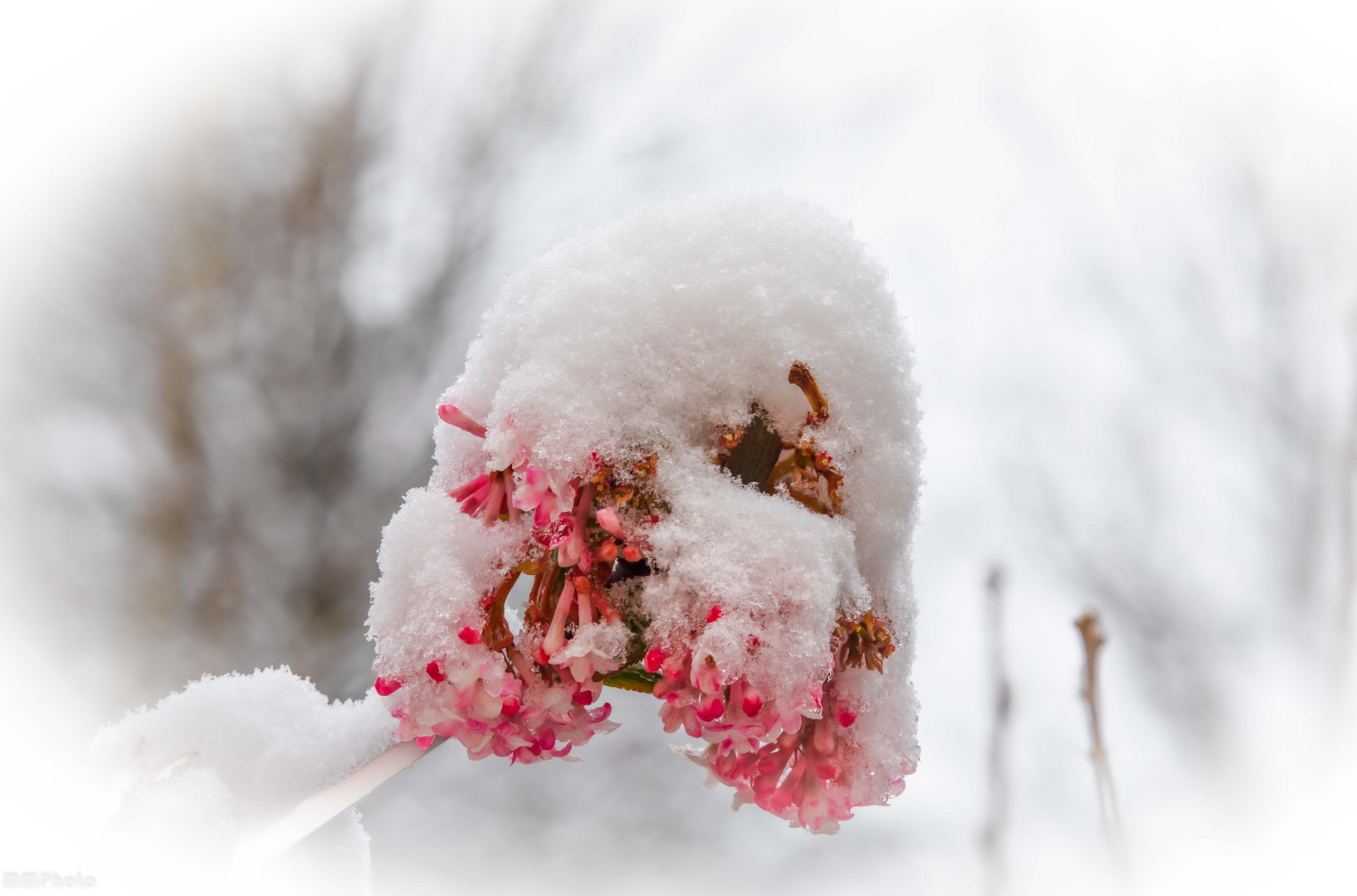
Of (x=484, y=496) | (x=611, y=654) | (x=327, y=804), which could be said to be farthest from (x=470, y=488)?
(x=327, y=804)

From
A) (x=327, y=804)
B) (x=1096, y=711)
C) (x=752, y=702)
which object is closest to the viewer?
(x=752, y=702)

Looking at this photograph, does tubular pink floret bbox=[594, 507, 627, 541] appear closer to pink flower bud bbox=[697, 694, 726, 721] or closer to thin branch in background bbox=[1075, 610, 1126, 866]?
pink flower bud bbox=[697, 694, 726, 721]

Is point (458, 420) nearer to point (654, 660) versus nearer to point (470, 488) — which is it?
point (470, 488)

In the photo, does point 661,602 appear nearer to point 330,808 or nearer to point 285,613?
point 330,808

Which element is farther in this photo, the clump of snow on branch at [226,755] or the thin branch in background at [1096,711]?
the thin branch in background at [1096,711]

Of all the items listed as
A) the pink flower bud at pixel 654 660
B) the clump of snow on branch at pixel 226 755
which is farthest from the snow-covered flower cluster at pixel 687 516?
the clump of snow on branch at pixel 226 755

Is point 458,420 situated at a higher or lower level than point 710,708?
higher

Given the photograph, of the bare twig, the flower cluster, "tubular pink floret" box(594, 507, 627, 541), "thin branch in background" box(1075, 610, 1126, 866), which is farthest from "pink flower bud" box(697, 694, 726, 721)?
"thin branch in background" box(1075, 610, 1126, 866)

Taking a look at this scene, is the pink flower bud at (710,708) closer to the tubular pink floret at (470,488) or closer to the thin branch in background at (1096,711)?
the tubular pink floret at (470,488)
